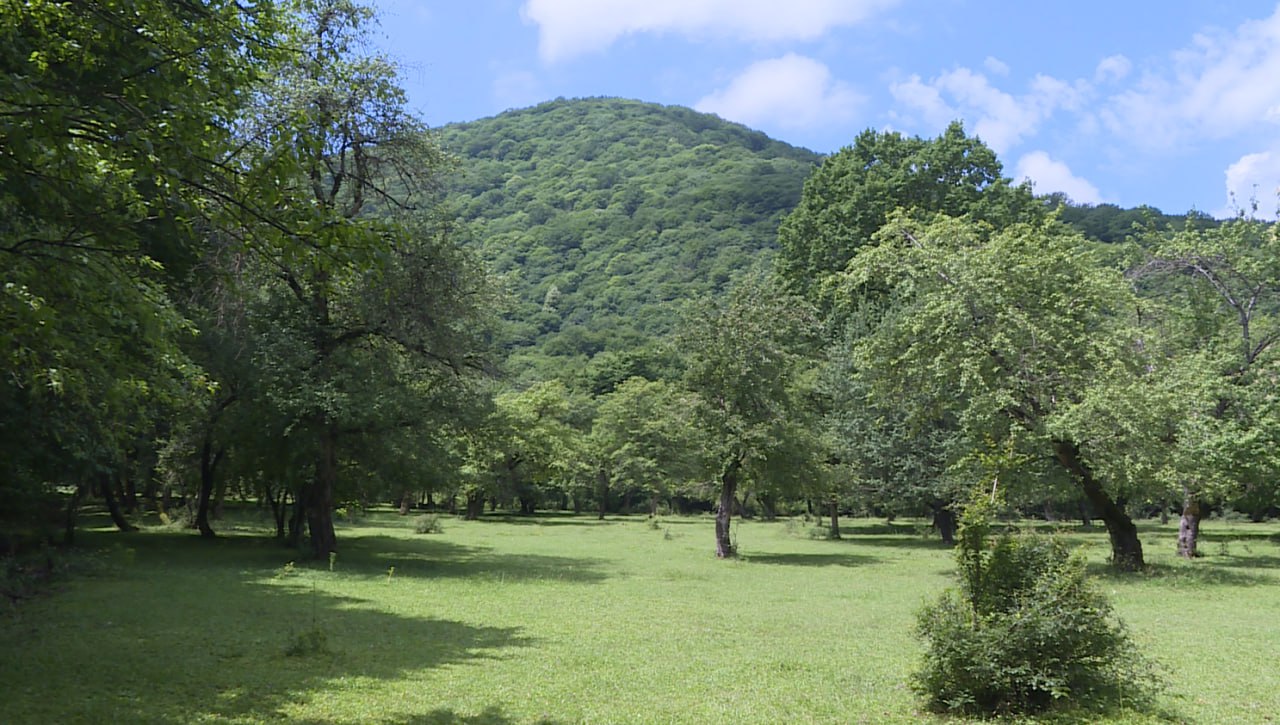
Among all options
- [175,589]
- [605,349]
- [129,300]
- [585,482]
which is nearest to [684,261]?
[605,349]

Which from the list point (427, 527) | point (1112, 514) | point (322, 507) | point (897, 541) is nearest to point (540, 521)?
point (427, 527)

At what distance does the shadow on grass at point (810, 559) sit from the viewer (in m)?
26.7

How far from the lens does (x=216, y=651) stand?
10.3m

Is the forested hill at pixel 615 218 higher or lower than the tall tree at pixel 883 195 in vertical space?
higher

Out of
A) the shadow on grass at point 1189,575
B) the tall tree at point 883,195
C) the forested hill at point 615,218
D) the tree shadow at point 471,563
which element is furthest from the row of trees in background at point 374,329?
the forested hill at point 615,218

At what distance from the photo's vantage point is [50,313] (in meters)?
5.88

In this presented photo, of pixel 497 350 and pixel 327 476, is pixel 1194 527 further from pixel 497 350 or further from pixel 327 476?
pixel 327 476

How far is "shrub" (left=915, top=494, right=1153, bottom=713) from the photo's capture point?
7961 mm

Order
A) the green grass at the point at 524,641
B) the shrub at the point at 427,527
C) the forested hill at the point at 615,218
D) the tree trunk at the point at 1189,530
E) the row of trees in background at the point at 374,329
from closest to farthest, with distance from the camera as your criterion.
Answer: the row of trees in background at the point at 374,329 → the green grass at the point at 524,641 → the tree trunk at the point at 1189,530 → the shrub at the point at 427,527 → the forested hill at the point at 615,218

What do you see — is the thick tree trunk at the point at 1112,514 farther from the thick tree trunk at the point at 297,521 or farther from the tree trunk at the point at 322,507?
the thick tree trunk at the point at 297,521

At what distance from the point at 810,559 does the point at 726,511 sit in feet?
10.9

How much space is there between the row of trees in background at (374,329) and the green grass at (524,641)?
2.97 m

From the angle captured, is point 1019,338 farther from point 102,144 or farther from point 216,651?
point 102,144

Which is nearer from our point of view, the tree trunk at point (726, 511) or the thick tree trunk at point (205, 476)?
the thick tree trunk at point (205, 476)
